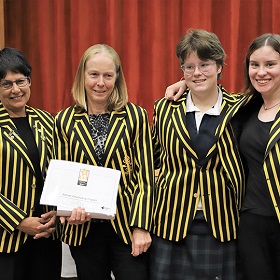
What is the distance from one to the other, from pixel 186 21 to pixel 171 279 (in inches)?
90.8

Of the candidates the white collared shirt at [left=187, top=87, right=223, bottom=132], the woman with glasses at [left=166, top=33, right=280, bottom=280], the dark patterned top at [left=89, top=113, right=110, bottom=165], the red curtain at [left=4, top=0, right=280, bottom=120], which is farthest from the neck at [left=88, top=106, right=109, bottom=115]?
the red curtain at [left=4, top=0, right=280, bottom=120]

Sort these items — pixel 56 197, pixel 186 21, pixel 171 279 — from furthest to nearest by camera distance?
pixel 186 21 < pixel 171 279 < pixel 56 197

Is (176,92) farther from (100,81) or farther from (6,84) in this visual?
(6,84)

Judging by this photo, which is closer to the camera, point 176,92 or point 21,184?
point 21,184

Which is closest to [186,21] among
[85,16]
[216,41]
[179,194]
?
[85,16]

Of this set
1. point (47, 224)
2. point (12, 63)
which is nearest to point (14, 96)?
point (12, 63)

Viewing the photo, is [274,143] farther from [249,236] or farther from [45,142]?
[45,142]

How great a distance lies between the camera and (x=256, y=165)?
79.2 inches

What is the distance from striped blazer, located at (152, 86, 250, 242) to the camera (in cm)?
210

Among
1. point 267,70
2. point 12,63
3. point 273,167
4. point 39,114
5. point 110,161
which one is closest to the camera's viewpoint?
point 273,167

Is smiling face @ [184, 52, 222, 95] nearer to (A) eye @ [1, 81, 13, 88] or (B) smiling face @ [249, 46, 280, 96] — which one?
(B) smiling face @ [249, 46, 280, 96]

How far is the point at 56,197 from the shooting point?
205cm

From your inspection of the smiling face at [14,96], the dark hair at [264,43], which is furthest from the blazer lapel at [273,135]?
the smiling face at [14,96]

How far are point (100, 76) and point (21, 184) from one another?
611 millimetres
